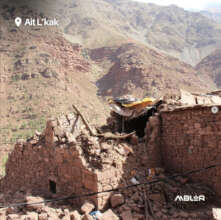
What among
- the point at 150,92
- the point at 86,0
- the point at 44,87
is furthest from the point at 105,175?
the point at 86,0

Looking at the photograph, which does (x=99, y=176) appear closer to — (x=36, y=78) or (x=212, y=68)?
(x=36, y=78)

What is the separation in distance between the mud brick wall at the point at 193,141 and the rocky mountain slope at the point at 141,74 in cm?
3241

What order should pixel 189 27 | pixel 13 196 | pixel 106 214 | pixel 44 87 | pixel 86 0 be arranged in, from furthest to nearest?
pixel 189 27 → pixel 86 0 → pixel 44 87 → pixel 13 196 → pixel 106 214

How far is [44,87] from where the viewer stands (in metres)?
35.2

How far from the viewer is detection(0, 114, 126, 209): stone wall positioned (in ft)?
23.0

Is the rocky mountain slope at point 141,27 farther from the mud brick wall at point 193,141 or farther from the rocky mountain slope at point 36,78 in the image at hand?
the mud brick wall at point 193,141

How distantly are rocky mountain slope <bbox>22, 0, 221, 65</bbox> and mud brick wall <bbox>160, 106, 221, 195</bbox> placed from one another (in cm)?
4867

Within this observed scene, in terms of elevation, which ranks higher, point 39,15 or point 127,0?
point 127,0

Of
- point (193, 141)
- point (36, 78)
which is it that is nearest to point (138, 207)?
point (193, 141)

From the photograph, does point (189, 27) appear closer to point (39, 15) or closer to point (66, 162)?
point (39, 15)

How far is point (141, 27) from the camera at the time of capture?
309ft

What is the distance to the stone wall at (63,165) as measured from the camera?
23.0 ft

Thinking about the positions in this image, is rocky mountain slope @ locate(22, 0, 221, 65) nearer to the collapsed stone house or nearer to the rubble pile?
the collapsed stone house

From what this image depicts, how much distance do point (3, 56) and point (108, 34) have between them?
2966cm
